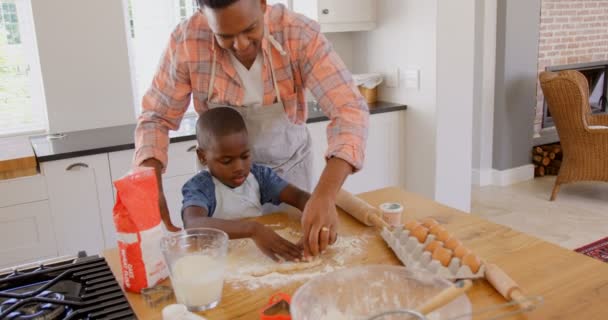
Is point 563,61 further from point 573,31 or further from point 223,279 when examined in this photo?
point 223,279

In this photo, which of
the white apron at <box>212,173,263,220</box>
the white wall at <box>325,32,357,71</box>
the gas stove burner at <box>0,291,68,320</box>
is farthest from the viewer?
the white wall at <box>325,32,357,71</box>

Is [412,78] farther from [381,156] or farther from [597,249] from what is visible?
[597,249]

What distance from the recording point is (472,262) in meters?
0.94

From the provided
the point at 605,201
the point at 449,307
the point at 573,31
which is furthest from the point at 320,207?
the point at 573,31

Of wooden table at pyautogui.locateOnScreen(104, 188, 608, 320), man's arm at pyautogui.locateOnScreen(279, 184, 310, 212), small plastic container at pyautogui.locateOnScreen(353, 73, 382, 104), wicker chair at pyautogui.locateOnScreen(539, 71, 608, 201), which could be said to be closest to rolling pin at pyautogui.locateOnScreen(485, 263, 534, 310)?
wooden table at pyautogui.locateOnScreen(104, 188, 608, 320)

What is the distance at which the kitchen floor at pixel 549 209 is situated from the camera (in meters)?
3.17

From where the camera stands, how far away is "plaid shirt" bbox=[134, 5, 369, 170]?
1.28m

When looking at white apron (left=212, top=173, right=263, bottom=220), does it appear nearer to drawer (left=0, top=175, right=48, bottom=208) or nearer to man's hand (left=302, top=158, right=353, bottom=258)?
man's hand (left=302, top=158, right=353, bottom=258)

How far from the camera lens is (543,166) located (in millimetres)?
4293

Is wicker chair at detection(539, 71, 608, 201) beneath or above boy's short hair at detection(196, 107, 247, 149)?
beneath

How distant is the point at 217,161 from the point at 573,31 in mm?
3963

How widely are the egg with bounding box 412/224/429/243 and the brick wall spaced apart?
141 inches

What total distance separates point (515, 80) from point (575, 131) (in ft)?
2.18

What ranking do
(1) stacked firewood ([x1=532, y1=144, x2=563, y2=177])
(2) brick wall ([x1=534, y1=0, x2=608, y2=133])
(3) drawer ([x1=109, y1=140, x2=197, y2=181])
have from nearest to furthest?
(3) drawer ([x1=109, y1=140, x2=197, y2=181]), (2) brick wall ([x1=534, y1=0, x2=608, y2=133]), (1) stacked firewood ([x1=532, y1=144, x2=563, y2=177])
